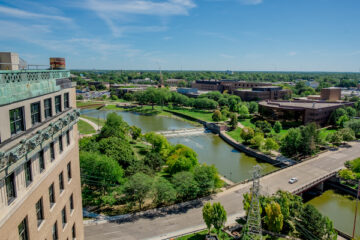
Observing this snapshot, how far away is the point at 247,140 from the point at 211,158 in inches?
452

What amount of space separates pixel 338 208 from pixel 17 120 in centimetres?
3855

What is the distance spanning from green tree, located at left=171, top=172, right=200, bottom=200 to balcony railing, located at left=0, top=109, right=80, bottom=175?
818 inches

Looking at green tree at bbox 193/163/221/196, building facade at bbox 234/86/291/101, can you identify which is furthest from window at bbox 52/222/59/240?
building facade at bbox 234/86/291/101

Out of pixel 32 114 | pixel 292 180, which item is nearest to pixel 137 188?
pixel 32 114

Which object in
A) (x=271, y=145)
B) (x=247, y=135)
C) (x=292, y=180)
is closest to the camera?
(x=292, y=180)

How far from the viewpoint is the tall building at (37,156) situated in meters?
7.81

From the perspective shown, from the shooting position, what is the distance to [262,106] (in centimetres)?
8506

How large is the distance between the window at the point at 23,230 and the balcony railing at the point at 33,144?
229cm

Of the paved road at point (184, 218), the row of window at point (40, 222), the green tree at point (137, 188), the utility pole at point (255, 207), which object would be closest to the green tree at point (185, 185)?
the paved road at point (184, 218)

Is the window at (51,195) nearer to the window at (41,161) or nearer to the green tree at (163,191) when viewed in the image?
the window at (41,161)

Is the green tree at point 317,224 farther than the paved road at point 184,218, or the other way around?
the paved road at point 184,218

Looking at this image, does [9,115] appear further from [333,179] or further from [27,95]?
[333,179]

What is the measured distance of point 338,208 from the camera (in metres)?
34.8

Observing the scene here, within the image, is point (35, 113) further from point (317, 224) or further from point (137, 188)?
point (317, 224)
